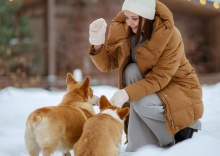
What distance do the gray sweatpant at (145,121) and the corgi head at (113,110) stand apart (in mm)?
301

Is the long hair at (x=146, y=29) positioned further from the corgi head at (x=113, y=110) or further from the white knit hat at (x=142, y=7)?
the corgi head at (x=113, y=110)

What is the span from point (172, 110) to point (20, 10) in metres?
9.49

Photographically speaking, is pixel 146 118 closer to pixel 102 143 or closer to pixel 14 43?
pixel 102 143

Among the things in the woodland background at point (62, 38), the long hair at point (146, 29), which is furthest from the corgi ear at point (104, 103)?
the woodland background at point (62, 38)

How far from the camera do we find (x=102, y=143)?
2371 millimetres

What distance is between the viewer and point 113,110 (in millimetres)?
2732

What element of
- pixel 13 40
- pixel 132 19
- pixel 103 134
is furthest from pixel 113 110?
pixel 13 40

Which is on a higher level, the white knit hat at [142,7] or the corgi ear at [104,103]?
the white knit hat at [142,7]

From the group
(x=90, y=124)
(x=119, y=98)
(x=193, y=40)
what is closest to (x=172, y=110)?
(x=119, y=98)

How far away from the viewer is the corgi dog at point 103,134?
2.33m

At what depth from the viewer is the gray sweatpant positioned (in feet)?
9.84

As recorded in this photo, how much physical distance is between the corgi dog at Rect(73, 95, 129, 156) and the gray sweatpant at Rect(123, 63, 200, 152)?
32cm

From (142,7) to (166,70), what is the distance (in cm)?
52

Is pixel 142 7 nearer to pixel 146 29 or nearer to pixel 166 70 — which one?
pixel 146 29
